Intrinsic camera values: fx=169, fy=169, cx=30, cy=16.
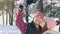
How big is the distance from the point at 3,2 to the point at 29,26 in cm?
23

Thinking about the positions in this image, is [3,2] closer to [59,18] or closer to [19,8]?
[19,8]

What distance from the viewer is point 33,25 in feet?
3.67

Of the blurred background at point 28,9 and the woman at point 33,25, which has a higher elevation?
the blurred background at point 28,9

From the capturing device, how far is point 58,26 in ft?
3.61

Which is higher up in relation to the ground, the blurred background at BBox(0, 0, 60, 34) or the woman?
the blurred background at BBox(0, 0, 60, 34)

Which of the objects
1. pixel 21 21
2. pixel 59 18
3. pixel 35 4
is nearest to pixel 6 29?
pixel 21 21

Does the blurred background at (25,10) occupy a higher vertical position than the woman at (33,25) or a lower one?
higher

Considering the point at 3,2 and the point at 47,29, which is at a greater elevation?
the point at 3,2

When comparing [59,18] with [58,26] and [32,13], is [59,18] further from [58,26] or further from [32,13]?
[32,13]

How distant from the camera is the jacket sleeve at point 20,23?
1109mm

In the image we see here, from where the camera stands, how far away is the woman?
1110 millimetres

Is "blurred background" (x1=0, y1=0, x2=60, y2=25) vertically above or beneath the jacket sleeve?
above

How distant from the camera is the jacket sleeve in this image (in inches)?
43.7

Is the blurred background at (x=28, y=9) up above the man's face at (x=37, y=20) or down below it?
above
